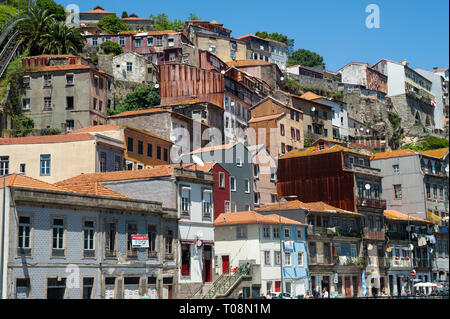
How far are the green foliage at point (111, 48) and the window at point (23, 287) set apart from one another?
290ft

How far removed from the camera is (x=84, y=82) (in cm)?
9494

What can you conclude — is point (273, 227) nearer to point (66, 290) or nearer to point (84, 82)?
point (66, 290)

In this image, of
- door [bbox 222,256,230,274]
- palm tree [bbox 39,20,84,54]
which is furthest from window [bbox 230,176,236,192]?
palm tree [bbox 39,20,84,54]

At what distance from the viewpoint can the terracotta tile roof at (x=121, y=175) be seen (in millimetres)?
63250

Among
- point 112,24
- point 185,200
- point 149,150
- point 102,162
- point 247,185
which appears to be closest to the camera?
point 185,200

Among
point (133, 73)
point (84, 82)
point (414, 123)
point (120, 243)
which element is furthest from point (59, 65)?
point (414, 123)

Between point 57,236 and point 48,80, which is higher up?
point 48,80

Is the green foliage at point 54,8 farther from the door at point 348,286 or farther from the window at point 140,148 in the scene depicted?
the door at point 348,286

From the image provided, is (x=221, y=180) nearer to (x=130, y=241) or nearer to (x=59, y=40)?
(x=130, y=241)

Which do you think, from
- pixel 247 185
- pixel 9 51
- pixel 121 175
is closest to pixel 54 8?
pixel 9 51

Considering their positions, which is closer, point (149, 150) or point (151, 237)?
point (151, 237)

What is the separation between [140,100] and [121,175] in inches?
1779

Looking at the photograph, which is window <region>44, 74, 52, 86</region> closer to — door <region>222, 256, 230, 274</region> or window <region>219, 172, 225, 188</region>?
window <region>219, 172, 225, 188</region>

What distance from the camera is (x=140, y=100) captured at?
109312 millimetres
